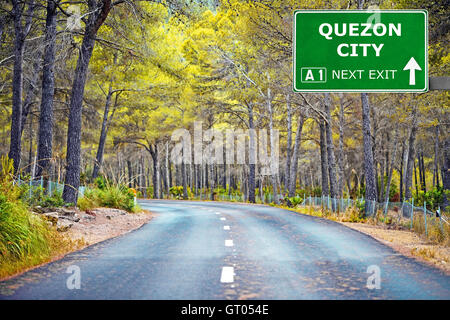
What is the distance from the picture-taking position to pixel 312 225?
57.4 ft

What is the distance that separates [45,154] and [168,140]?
3498cm

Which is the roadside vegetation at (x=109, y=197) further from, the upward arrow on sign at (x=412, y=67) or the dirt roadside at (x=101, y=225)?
the upward arrow on sign at (x=412, y=67)

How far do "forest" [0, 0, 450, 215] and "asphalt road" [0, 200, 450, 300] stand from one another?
231 inches

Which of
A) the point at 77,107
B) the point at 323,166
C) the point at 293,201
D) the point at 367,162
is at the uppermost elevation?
the point at 77,107

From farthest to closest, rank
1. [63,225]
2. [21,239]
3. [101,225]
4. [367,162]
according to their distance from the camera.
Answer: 1. [367,162]
2. [101,225]
3. [63,225]
4. [21,239]

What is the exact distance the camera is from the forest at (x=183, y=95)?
60.7ft

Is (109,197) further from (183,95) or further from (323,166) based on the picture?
(323,166)

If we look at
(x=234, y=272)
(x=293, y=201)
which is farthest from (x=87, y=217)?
(x=293, y=201)

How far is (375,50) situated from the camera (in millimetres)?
12180

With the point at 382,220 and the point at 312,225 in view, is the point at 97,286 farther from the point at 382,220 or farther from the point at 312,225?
the point at 382,220

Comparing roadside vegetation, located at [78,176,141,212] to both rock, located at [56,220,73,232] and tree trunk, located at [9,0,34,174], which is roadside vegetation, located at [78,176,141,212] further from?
rock, located at [56,220,73,232]

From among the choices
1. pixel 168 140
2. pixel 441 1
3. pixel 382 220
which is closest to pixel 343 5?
pixel 441 1

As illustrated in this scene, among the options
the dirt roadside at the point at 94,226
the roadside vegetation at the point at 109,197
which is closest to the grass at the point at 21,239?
the dirt roadside at the point at 94,226

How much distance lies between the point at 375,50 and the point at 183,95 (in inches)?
1174
